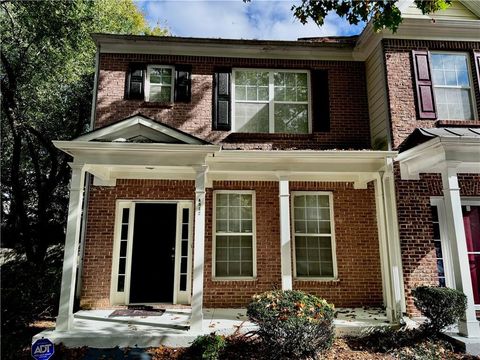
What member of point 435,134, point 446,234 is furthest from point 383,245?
point 435,134

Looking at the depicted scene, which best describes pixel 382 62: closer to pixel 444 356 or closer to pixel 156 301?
pixel 444 356

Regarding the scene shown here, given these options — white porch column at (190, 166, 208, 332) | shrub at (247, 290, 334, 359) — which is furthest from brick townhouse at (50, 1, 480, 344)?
shrub at (247, 290, 334, 359)

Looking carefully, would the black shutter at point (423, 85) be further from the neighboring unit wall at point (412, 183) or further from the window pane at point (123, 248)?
the window pane at point (123, 248)

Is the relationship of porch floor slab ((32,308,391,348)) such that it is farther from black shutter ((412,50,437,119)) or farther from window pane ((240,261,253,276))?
black shutter ((412,50,437,119))

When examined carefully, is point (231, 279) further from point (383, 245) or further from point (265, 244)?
point (383, 245)

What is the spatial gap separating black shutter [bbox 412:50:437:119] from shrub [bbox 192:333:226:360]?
19.6 ft

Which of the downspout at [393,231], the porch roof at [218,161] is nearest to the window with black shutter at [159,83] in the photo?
the porch roof at [218,161]

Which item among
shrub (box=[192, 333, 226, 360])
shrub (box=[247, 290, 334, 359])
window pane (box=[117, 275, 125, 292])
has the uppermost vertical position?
window pane (box=[117, 275, 125, 292])

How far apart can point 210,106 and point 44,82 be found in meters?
6.89

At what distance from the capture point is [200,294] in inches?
221

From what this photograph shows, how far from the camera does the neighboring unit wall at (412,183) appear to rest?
6.55 metres

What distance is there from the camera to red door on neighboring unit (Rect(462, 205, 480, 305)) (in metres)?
6.84

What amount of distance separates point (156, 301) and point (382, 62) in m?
7.26

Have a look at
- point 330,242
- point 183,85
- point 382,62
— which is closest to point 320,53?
point 382,62
